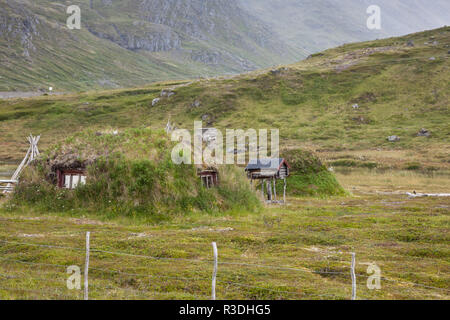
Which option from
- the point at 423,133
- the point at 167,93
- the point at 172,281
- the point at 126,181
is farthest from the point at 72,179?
the point at 167,93

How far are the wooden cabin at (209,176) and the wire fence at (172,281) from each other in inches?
603

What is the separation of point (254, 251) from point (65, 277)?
9.57 meters

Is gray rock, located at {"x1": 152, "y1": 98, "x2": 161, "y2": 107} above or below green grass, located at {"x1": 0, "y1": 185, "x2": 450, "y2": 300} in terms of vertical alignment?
above

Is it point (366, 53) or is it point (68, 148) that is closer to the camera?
point (68, 148)

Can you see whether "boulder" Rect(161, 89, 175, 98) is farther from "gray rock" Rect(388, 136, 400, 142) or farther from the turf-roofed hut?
the turf-roofed hut

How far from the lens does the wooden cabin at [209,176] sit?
3622 cm

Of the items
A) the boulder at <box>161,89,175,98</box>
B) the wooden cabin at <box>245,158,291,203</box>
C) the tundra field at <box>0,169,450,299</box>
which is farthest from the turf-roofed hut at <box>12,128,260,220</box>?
the boulder at <box>161,89,175,98</box>

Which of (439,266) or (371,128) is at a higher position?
(371,128)

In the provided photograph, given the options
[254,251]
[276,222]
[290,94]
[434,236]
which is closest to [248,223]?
[276,222]

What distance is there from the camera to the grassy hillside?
11188 centimetres

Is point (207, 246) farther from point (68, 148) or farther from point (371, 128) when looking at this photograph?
point (371, 128)

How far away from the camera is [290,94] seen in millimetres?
149125

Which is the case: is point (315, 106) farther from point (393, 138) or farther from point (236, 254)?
point (236, 254)

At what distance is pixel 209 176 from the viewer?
37.0m
